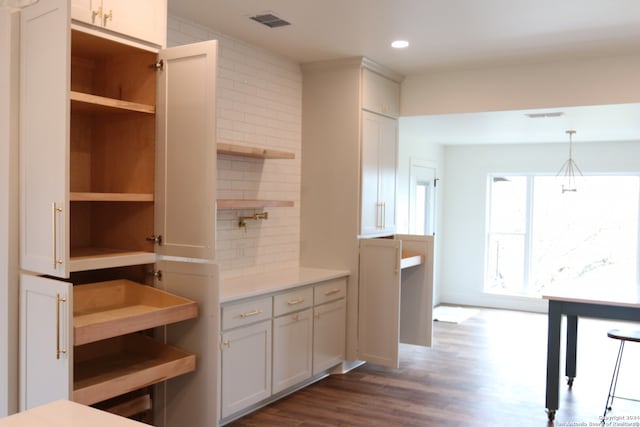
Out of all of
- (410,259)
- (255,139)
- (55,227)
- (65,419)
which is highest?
(255,139)

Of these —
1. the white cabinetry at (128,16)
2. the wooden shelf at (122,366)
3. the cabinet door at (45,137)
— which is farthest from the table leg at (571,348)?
the cabinet door at (45,137)

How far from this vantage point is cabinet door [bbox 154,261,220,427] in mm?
2891

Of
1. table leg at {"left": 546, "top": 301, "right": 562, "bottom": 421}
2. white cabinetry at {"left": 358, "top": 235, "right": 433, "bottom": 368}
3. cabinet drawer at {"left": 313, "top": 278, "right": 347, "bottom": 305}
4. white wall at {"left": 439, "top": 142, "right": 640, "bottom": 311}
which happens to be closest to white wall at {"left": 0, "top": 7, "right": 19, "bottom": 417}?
cabinet drawer at {"left": 313, "top": 278, "right": 347, "bottom": 305}

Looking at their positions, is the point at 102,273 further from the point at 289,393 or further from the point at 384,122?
the point at 384,122

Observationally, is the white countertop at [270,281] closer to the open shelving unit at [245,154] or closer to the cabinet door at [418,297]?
the open shelving unit at [245,154]

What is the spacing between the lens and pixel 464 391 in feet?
14.8

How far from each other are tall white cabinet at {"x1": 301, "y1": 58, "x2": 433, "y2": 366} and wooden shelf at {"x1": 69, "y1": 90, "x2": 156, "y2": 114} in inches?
86.0

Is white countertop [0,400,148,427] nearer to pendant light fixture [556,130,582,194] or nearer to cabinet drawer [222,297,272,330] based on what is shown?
cabinet drawer [222,297,272,330]

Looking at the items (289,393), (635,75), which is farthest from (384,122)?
(289,393)

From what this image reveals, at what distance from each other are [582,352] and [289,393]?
308cm

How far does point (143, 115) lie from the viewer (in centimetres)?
302

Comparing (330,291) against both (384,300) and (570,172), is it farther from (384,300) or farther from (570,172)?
(570,172)

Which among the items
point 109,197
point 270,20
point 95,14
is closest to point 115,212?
point 109,197

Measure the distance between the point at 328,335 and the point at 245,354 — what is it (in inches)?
42.2
